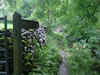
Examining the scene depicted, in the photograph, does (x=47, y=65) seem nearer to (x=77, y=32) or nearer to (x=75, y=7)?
(x=77, y=32)

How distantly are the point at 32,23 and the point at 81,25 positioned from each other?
5.54 feet

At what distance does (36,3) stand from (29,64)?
5.65 feet

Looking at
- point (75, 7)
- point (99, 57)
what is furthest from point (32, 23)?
point (99, 57)

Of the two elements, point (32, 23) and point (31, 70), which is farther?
point (32, 23)

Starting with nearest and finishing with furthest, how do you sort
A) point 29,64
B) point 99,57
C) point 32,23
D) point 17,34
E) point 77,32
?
point 17,34 → point 99,57 → point 77,32 → point 29,64 → point 32,23

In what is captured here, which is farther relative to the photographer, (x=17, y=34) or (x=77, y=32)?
(x=77, y=32)

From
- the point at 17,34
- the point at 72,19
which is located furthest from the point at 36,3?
the point at 72,19

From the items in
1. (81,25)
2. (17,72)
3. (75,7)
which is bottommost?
(17,72)

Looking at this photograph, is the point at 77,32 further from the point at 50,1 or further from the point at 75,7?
the point at 50,1

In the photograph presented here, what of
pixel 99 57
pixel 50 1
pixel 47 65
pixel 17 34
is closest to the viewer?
pixel 17 34

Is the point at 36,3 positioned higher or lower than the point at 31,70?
higher

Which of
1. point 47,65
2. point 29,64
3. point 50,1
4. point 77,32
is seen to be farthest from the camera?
point 47,65

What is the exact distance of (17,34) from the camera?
204 cm

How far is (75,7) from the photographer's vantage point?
240cm
